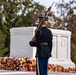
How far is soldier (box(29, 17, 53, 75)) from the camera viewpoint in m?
7.25

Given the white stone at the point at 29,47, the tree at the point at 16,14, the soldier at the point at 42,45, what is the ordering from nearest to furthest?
the soldier at the point at 42,45
the white stone at the point at 29,47
the tree at the point at 16,14

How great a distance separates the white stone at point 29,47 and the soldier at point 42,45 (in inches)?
368

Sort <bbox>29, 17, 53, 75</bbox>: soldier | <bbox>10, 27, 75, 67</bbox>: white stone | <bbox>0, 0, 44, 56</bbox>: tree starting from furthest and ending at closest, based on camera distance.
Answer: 1. <bbox>0, 0, 44, 56</bbox>: tree
2. <bbox>10, 27, 75, 67</bbox>: white stone
3. <bbox>29, 17, 53, 75</bbox>: soldier

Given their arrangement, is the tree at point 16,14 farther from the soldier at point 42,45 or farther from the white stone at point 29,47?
the soldier at point 42,45

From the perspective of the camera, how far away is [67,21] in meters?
37.3

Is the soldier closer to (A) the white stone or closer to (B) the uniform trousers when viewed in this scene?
(B) the uniform trousers

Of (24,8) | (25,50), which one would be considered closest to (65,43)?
(25,50)

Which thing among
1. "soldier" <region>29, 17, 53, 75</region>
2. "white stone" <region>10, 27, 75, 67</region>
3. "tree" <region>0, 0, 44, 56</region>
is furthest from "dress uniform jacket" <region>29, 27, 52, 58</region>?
"tree" <region>0, 0, 44, 56</region>

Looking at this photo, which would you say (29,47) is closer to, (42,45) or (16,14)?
(42,45)

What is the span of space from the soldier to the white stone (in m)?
9.36

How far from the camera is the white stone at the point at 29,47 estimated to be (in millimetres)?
17062

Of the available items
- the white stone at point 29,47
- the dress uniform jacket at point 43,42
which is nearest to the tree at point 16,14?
the white stone at point 29,47

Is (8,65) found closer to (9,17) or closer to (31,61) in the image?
(31,61)

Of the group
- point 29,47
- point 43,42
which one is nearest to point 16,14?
point 29,47
